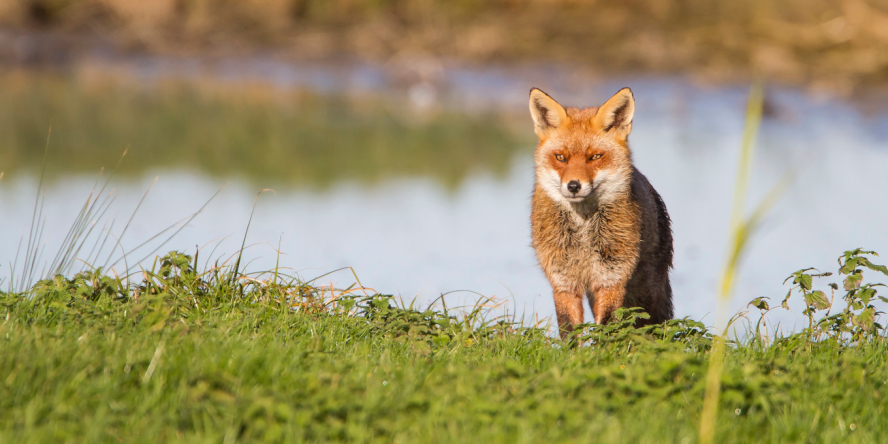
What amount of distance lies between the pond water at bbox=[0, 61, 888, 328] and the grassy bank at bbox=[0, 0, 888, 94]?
1.08m

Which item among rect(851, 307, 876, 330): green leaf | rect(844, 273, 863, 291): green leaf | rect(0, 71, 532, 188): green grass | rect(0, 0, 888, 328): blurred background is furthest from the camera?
rect(0, 71, 532, 188): green grass

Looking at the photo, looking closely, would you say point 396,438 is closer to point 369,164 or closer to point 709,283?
point 709,283

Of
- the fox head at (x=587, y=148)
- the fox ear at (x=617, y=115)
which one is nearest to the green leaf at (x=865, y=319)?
the fox head at (x=587, y=148)

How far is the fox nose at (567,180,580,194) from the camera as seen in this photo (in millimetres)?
4887

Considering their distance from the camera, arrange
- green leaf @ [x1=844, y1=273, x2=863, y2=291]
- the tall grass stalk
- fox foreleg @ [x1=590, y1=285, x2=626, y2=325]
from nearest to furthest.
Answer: the tall grass stalk
green leaf @ [x1=844, y1=273, x2=863, y2=291]
fox foreleg @ [x1=590, y1=285, x2=626, y2=325]

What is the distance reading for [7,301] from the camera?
14.0 ft

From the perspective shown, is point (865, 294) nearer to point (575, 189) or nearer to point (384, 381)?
point (575, 189)

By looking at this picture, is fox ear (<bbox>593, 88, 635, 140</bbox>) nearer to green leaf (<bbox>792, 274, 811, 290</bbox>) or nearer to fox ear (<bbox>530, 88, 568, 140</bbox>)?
fox ear (<bbox>530, 88, 568, 140</bbox>)

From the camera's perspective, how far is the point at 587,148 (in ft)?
16.9

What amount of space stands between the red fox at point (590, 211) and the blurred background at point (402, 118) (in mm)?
415

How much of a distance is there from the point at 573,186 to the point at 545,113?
0.69m

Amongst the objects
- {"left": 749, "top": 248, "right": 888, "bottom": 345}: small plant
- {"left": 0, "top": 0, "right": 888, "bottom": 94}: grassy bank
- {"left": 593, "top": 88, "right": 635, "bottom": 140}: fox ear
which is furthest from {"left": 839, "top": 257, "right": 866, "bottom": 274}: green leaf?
{"left": 0, "top": 0, "right": 888, "bottom": 94}: grassy bank

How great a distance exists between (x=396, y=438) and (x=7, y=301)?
7.85 feet

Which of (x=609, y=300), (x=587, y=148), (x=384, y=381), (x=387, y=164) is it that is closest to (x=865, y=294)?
(x=609, y=300)
